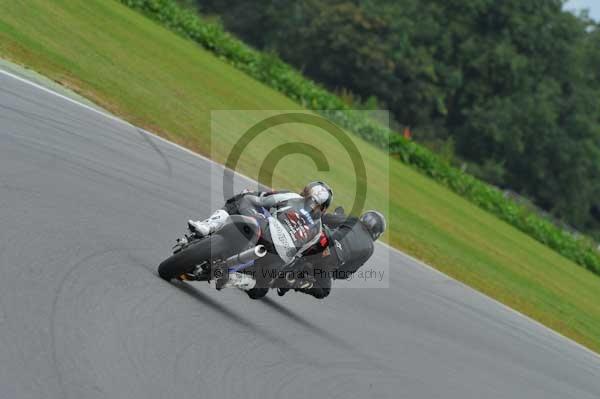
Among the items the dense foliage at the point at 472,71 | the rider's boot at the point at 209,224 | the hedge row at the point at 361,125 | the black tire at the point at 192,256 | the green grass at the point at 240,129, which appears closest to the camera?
the black tire at the point at 192,256

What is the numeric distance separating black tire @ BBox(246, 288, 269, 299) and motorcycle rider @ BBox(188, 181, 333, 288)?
1.96ft

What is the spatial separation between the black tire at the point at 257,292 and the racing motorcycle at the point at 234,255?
11.0 inches

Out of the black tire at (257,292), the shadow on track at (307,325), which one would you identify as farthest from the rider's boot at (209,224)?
the shadow on track at (307,325)

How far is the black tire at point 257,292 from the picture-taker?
998 cm

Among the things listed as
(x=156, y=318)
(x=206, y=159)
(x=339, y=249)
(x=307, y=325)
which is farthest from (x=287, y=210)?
(x=206, y=159)

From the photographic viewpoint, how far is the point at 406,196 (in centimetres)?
3014

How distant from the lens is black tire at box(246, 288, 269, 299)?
9.98 meters

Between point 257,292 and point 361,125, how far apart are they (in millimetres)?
31239

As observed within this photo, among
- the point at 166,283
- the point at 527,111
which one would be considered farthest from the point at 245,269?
the point at 527,111

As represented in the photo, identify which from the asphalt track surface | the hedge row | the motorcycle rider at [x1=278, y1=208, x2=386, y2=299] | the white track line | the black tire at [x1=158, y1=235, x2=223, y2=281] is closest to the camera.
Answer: the asphalt track surface

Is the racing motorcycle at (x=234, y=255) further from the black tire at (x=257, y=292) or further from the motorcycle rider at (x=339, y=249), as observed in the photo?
the motorcycle rider at (x=339, y=249)

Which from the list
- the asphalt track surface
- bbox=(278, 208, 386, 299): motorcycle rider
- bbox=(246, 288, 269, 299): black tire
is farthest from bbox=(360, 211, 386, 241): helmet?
bbox=(246, 288, 269, 299): black tire

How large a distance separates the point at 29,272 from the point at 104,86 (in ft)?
44.2

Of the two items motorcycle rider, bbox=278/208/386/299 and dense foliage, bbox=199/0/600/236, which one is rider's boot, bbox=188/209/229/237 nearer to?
motorcycle rider, bbox=278/208/386/299
